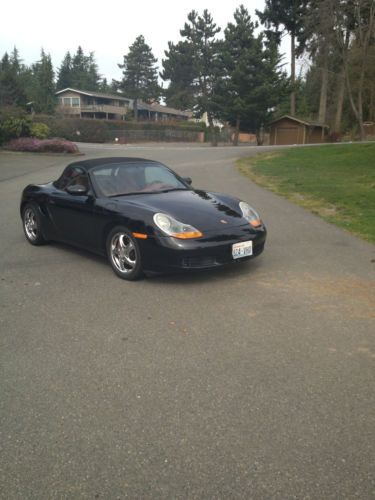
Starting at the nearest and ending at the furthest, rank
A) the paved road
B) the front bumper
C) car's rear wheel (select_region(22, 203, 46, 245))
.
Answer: the paved road
the front bumper
car's rear wheel (select_region(22, 203, 46, 245))

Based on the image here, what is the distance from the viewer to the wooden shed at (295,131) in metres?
51.7

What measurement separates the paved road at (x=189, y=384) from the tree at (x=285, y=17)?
50615 millimetres

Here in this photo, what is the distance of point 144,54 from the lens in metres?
90.9

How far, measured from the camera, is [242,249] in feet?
18.4

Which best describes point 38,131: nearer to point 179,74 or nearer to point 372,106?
point 372,106

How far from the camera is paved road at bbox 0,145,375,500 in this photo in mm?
2496

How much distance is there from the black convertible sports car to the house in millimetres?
82306

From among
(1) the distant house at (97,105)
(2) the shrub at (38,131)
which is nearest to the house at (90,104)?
(1) the distant house at (97,105)

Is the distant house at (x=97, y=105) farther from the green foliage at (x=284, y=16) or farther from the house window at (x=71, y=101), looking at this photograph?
the green foliage at (x=284, y=16)

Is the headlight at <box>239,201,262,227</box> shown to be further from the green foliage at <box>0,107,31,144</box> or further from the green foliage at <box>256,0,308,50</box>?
the green foliage at <box>256,0,308,50</box>

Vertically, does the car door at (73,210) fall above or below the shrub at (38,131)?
below

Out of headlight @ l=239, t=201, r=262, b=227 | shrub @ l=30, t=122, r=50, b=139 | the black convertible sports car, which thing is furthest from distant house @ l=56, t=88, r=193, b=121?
headlight @ l=239, t=201, r=262, b=227

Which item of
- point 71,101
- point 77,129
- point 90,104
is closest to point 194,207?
point 77,129

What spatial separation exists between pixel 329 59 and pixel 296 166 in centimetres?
2929
